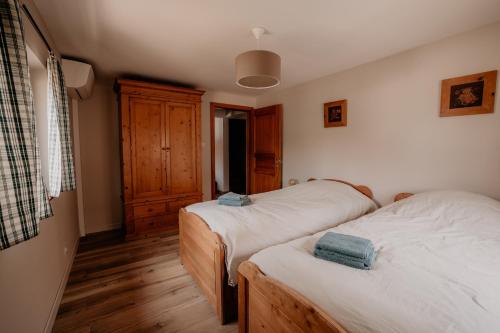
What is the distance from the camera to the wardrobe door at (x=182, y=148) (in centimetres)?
344

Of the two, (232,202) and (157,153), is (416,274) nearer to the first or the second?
(232,202)

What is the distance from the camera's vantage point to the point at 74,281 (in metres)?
2.20

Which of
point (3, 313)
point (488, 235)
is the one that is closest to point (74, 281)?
point (3, 313)

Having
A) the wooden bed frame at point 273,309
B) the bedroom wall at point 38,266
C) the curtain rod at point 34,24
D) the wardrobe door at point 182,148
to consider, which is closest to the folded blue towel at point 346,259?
the wooden bed frame at point 273,309

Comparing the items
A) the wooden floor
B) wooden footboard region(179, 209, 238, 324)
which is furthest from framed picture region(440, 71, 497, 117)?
the wooden floor

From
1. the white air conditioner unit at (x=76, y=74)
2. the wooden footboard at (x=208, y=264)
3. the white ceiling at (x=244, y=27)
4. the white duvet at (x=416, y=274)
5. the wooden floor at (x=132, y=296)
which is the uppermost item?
the white ceiling at (x=244, y=27)

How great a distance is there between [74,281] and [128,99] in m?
2.24

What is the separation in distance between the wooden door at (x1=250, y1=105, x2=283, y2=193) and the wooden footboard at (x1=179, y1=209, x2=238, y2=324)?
2126mm

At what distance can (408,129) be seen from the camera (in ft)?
8.11

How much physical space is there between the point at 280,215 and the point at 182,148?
2093 millimetres

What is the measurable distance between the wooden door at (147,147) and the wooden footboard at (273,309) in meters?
2.42

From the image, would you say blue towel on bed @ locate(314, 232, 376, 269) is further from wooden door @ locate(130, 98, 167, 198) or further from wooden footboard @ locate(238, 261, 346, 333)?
wooden door @ locate(130, 98, 167, 198)

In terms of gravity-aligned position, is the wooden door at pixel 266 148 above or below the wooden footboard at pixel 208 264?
above

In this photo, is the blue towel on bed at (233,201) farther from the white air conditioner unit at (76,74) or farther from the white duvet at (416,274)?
the white air conditioner unit at (76,74)
